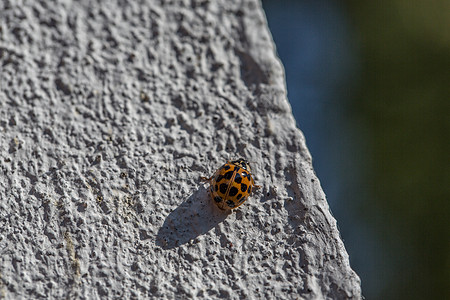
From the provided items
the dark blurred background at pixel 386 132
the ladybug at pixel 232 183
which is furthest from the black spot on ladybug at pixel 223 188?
the dark blurred background at pixel 386 132

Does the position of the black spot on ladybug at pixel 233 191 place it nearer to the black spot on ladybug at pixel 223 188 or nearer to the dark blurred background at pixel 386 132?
the black spot on ladybug at pixel 223 188

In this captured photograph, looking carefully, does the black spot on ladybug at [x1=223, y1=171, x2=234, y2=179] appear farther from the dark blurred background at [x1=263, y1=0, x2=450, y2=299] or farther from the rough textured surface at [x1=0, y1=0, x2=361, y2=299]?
the dark blurred background at [x1=263, y1=0, x2=450, y2=299]

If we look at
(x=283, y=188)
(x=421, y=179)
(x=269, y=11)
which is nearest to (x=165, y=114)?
(x=283, y=188)

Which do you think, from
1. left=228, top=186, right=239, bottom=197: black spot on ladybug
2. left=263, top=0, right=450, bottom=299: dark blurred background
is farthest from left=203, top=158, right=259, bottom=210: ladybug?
left=263, top=0, right=450, bottom=299: dark blurred background

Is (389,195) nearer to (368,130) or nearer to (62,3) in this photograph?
(368,130)

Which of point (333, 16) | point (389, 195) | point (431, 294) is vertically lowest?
point (431, 294)

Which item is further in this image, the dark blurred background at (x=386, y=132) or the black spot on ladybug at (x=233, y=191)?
the dark blurred background at (x=386, y=132)
